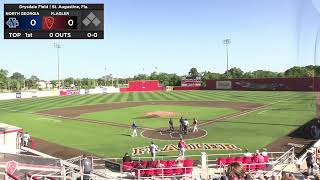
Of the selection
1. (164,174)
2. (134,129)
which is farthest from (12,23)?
(134,129)

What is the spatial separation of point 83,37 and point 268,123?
2634cm

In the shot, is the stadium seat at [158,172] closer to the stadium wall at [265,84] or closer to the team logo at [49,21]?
the team logo at [49,21]

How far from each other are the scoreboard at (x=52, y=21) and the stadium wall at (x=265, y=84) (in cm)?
6871

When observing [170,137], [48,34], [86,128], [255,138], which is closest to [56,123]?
[86,128]

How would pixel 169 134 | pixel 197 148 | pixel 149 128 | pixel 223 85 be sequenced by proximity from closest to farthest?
pixel 197 148 < pixel 169 134 < pixel 149 128 < pixel 223 85

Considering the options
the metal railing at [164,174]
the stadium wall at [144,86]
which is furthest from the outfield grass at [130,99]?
the metal railing at [164,174]

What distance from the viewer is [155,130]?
34406 mm

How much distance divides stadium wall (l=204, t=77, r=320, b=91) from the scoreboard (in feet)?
225

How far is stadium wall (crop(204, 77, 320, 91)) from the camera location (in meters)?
86.2

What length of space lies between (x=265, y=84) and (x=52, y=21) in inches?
3313

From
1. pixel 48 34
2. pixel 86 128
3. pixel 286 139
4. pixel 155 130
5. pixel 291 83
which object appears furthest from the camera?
pixel 291 83

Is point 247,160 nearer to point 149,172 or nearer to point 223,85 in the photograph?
point 149,172

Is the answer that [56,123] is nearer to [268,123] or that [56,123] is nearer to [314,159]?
[268,123]

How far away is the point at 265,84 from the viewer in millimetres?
94250
